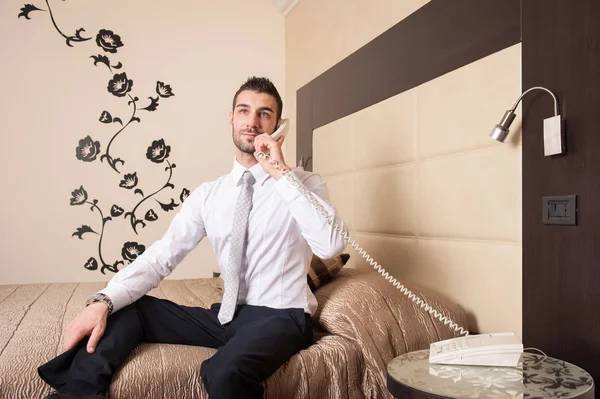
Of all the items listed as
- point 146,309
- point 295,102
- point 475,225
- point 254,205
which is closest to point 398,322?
point 475,225

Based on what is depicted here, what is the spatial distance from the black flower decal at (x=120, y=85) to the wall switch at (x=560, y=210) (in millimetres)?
2988

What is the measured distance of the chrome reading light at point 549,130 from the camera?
4.81 feet

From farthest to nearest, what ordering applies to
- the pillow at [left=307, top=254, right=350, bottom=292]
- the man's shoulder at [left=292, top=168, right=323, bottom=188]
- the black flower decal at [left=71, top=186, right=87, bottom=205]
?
the black flower decal at [left=71, top=186, right=87, bottom=205] < the pillow at [left=307, top=254, right=350, bottom=292] < the man's shoulder at [left=292, top=168, right=323, bottom=188]

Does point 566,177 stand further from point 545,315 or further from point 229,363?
point 229,363

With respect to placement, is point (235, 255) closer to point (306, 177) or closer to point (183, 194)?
point (306, 177)

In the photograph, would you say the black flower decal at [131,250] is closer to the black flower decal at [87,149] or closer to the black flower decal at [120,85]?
the black flower decal at [87,149]

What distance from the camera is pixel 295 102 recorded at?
381 centimetres

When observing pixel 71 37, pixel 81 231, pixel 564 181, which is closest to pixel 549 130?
pixel 564 181

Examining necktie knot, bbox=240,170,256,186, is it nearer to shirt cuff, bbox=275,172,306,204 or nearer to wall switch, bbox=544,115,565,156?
shirt cuff, bbox=275,172,306,204

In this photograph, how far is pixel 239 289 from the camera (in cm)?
181

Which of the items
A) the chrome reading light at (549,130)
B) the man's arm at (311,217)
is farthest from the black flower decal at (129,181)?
the chrome reading light at (549,130)

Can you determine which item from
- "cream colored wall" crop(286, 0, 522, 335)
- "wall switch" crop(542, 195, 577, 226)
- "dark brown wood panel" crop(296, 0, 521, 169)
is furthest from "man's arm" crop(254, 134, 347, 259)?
"dark brown wood panel" crop(296, 0, 521, 169)

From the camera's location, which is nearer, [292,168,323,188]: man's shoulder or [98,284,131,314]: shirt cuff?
[98,284,131,314]: shirt cuff

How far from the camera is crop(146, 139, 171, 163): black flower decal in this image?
3.74 meters
